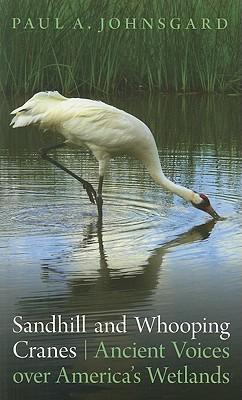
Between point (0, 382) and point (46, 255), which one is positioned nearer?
point (0, 382)

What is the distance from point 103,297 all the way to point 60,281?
0.46 m

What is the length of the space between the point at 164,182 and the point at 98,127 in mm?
780

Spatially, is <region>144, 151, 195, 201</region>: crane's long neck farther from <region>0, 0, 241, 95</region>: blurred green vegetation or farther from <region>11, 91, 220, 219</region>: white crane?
<region>0, 0, 241, 95</region>: blurred green vegetation

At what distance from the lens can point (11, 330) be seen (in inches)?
253

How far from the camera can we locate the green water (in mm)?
6039

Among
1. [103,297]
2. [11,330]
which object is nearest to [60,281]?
[103,297]

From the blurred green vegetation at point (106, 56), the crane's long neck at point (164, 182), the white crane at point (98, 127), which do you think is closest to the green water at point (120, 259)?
the crane's long neck at point (164, 182)

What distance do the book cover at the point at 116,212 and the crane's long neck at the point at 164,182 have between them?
3 centimetres

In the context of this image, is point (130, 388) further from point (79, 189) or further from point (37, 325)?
point (79, 189)

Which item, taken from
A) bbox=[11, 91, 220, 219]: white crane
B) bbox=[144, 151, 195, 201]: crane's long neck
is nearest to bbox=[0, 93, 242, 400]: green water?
bbox=[144, 151, 195, 201]: crane's long neck

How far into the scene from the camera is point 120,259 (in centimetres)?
784

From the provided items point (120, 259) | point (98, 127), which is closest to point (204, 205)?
point (98, 127)

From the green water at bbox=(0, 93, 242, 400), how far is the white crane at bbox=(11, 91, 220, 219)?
0.30m

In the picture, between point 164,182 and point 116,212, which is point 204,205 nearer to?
point 164,182
